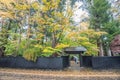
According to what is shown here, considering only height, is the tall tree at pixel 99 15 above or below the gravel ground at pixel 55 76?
above

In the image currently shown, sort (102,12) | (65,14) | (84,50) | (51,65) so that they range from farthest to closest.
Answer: (102,12) < (84,50) < (65,14) < (51,65)

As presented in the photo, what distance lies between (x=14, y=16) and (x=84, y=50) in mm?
9484

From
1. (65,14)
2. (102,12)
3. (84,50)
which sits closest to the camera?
(65,14)

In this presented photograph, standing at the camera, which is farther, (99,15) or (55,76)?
(99,15)

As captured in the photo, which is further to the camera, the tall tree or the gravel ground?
the tall tree

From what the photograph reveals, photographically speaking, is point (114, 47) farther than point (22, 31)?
No

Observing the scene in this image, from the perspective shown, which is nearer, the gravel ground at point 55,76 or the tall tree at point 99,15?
the gravel ground at point 55,76

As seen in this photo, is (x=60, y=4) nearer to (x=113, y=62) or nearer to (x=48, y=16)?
(x=48, y=16)

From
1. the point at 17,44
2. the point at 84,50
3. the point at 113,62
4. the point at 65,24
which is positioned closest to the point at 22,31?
the point at 17,44

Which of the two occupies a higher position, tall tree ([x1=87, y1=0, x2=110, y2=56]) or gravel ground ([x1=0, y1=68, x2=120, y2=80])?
tall tree ([x1=87, y1=0, x2=110, y2=56])

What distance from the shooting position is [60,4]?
23047 mm

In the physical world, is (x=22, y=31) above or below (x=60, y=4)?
below

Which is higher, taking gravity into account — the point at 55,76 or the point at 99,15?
the point at 99,15

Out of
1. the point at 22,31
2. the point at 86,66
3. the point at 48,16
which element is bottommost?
the point at 86,66
